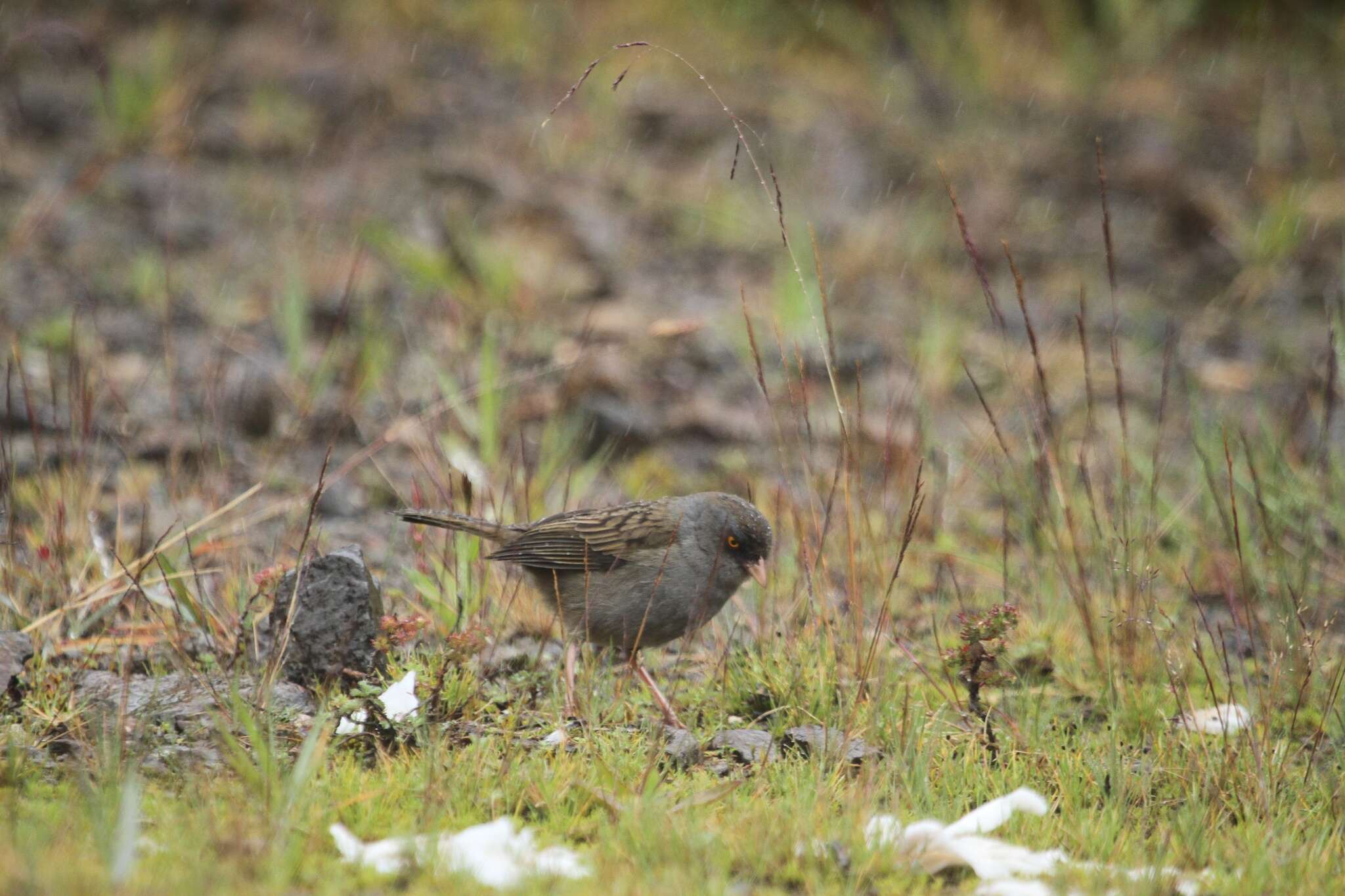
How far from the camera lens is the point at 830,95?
11227 millimetres

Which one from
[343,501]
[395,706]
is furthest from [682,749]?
[343,501]

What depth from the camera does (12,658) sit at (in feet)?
12.1

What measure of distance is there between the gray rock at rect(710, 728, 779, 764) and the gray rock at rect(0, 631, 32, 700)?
2.14m

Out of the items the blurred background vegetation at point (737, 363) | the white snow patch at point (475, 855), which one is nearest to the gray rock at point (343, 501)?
the blurred background vegetation at point (737, 363)

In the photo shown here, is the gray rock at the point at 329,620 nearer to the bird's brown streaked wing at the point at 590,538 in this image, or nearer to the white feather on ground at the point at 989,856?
the bird's brown streaked wing at the point at 590,538

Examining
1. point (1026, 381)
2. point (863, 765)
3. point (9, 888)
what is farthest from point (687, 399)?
point (9, 888)

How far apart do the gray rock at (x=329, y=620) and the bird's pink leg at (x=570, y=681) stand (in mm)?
610

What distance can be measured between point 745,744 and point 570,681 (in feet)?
2.07

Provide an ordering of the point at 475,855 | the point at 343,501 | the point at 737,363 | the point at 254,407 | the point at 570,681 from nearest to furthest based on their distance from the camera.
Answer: the point at 475,855, the point at 570,681, the point at 343,501, the point at 254,407, the point at 737,363

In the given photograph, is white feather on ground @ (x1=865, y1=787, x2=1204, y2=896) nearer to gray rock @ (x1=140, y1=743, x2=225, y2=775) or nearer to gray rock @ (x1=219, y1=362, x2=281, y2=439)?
gray rock @ (x1=140, y1=743, x2=225, y2=775)

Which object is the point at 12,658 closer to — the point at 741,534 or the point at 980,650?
the point at 741,534

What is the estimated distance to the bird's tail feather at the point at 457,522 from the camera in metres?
4.34

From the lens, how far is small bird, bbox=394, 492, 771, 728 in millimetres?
4270

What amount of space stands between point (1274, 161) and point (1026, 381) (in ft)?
14.6
